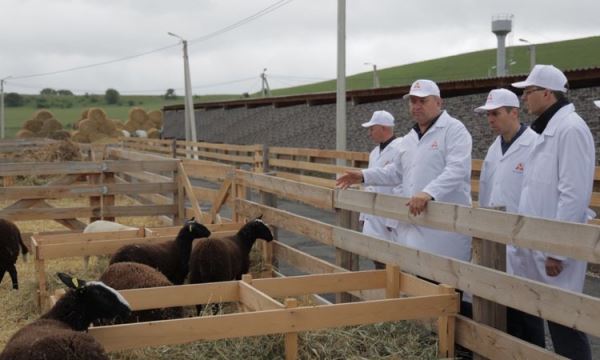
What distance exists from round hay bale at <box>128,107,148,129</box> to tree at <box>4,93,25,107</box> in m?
70.5

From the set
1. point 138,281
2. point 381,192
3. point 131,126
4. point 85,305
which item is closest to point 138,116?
point 131,126

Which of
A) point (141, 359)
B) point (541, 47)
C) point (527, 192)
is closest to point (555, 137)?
point (527, 192)

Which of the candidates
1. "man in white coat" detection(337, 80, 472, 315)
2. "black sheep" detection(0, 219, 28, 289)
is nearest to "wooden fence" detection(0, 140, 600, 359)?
"man in white coat" detection(337, 80, 472, 315)

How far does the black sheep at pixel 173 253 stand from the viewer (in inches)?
281

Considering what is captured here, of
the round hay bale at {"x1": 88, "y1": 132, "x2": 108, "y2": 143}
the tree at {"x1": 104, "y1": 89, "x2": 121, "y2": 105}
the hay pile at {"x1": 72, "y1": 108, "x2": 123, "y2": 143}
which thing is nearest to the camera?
the hay pile at {"x1": 72, "y1": 108, "x2": 123, "y2": 143}

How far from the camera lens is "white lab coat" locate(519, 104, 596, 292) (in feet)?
13.6

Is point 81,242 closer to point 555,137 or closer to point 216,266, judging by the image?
point 216,266

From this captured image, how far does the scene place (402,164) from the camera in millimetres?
6023

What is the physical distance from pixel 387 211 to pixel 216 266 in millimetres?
2176

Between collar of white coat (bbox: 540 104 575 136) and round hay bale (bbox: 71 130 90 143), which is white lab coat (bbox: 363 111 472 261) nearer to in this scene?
collar of white coat (bbox: 540 104 575 136)

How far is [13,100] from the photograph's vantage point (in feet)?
414

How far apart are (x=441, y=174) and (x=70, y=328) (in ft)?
8.94

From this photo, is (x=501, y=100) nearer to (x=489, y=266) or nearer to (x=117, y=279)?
(x=489, y=266)

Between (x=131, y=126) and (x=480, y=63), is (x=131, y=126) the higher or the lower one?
the lower one
